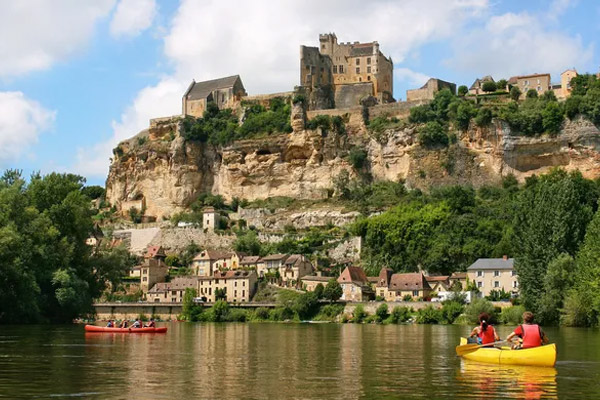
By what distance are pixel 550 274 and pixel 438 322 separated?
45.3ft

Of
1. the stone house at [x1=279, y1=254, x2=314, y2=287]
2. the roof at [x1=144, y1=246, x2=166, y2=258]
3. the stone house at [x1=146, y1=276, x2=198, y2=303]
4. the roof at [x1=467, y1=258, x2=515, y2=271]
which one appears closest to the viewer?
the roof at [x1=467, y1=258, x2=515, y2=271]

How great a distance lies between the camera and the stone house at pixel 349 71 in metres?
107

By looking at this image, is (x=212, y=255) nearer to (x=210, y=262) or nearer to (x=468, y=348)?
(x=210, y=262)

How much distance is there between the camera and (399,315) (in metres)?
67.0

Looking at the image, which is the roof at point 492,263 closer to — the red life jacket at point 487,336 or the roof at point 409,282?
the roof at point 409,282

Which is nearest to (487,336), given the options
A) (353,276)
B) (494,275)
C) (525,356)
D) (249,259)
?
(525,356)

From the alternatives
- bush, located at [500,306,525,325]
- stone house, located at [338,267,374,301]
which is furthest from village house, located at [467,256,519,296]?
bush, located at [500,306,525,325]

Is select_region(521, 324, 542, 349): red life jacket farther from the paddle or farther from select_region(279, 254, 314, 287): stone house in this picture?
select_region(279, 254, 314, 287): stone house

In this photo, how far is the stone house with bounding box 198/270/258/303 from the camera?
81.1 m

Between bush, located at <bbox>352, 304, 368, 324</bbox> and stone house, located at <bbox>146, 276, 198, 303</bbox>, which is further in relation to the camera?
stone house, located at <bbox>146, 276, 198, 303</bbox>

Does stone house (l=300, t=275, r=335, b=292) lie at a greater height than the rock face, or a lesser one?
lesser

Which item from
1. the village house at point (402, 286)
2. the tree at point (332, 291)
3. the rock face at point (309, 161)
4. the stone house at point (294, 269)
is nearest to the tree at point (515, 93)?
the rock face at point (309, 161)

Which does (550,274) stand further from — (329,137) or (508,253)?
(329,137)

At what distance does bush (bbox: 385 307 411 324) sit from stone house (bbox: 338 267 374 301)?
21.1 ft
